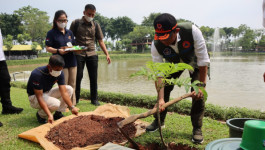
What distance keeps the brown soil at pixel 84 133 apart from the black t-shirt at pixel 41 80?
28.4 inches

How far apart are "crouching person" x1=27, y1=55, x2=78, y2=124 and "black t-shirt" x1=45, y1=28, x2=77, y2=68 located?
2.45 ft

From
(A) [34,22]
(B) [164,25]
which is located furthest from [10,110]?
(A) [34,22]

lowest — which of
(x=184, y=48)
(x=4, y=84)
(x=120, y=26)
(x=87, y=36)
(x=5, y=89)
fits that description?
(x=5, y=89)

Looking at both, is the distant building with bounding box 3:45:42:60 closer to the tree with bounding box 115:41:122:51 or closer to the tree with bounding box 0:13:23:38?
the tree with bounding box 0:13:23:38

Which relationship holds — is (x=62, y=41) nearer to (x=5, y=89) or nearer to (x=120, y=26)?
(x=5, y=89)

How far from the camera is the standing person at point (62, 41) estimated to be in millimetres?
4113

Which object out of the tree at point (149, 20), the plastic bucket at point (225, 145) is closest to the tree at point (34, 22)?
the tree at point (149, 20)

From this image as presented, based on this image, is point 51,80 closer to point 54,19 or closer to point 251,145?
point 54,19

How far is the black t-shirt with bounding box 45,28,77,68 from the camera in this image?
13.7 feet

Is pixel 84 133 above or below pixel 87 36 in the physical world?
below

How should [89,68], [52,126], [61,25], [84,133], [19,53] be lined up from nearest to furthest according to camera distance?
1. [84,133]
2. [52,126]
3. [61,25]
4. [89,68]
5. [19,53]

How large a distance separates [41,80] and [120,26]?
7107 cm

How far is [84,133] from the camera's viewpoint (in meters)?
3.03

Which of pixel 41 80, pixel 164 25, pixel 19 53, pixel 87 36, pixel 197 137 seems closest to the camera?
pixel 164 25
